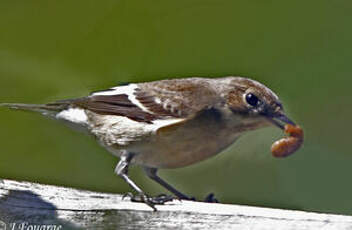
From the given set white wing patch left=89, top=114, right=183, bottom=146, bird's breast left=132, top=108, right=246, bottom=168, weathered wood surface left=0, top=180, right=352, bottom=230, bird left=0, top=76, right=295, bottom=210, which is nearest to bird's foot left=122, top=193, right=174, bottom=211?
weathered wood surface left=0, top=180, right=352, bottom=230

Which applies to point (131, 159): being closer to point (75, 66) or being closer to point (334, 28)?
point (75, 66)

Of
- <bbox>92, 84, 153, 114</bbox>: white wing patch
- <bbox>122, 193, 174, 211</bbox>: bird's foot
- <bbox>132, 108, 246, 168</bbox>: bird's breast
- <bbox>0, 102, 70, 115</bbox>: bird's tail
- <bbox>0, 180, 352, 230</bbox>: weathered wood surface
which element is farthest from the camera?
<bbox>92, 84, 153, 114</bbox>: white wing patch

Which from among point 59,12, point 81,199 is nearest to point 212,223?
point 81,199

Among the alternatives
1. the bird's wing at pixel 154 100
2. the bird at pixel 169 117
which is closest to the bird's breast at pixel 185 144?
the bird at pixel 169 117

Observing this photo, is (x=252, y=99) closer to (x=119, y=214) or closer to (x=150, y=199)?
(x=150, y=199)

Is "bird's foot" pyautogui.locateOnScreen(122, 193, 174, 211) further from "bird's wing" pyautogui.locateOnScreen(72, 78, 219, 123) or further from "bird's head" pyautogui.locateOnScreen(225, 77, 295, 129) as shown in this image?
"bird's head" pyautogui.locateOnScreen(225, 77, 295, 129)

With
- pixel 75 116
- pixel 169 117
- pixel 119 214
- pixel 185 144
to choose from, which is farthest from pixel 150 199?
pixel 75 116

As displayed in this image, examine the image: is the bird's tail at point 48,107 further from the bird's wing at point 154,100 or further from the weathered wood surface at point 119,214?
the weathered wood surface at point 119,214
